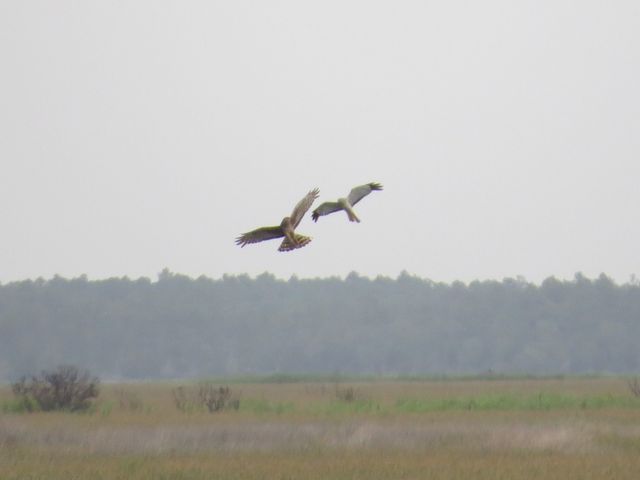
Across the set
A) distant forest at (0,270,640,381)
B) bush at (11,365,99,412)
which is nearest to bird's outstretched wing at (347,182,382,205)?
bush at (11,365,99,412)

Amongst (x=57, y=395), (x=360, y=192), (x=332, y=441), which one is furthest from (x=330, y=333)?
(x=360, y=192)

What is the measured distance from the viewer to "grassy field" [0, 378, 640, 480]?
25.1 meters

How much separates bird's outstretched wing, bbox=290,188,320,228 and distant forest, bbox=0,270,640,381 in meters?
124

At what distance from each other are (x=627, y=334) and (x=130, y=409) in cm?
11268

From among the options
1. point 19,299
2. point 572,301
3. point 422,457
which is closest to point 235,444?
point 422,457

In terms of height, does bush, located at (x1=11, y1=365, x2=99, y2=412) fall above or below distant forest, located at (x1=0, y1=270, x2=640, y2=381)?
below

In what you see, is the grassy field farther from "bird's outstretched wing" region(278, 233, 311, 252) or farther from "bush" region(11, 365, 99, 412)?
"bird's outstretched wing" region(278, 233, 311, 252)

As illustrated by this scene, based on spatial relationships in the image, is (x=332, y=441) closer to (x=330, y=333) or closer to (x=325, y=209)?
(x=325, y=209)

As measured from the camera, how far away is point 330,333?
506 ft

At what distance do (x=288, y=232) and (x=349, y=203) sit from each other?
806 mm

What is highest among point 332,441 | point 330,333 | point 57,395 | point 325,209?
point 330,333

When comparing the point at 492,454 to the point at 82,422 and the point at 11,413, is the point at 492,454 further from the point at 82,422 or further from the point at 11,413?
the point at 11,413

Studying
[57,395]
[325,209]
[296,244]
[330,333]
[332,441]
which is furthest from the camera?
[330,333]

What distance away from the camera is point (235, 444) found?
30.1m
